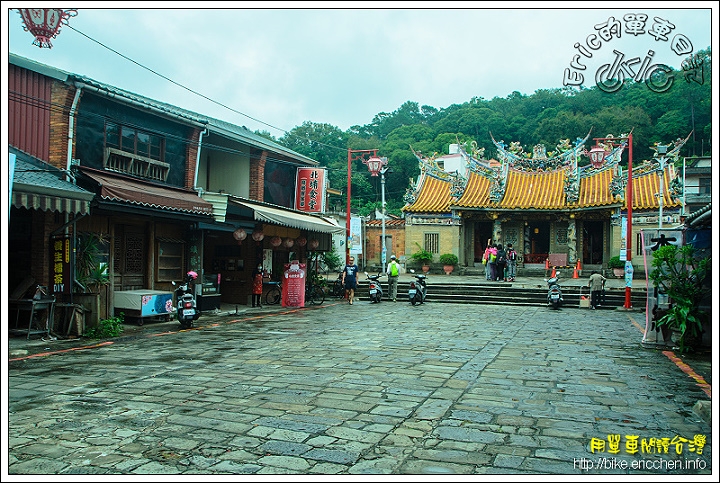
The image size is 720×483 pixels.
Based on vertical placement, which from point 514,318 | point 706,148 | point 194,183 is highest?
point 706,148

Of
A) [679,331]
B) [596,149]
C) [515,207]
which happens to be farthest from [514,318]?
[515,207]

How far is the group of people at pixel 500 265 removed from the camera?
2344cm

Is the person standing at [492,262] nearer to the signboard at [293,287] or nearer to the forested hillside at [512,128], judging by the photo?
the forested hillside at [512,128]

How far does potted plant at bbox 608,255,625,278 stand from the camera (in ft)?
81.6

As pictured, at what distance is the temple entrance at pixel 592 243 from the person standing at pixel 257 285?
19.5 meters

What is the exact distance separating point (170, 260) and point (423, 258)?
1726 centimetres

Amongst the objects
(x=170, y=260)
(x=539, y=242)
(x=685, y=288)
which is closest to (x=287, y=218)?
(x=170, y=260)

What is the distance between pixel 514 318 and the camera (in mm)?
14891

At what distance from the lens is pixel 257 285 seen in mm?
16344

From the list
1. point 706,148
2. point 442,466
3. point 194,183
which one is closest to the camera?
point 442,466

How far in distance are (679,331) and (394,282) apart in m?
11.5

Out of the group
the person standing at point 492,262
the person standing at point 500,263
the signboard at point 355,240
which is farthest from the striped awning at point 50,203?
the person standing at point 500,263

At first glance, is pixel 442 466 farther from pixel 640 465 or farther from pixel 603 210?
pixel 603 210

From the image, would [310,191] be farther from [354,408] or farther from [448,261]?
[354,408]
